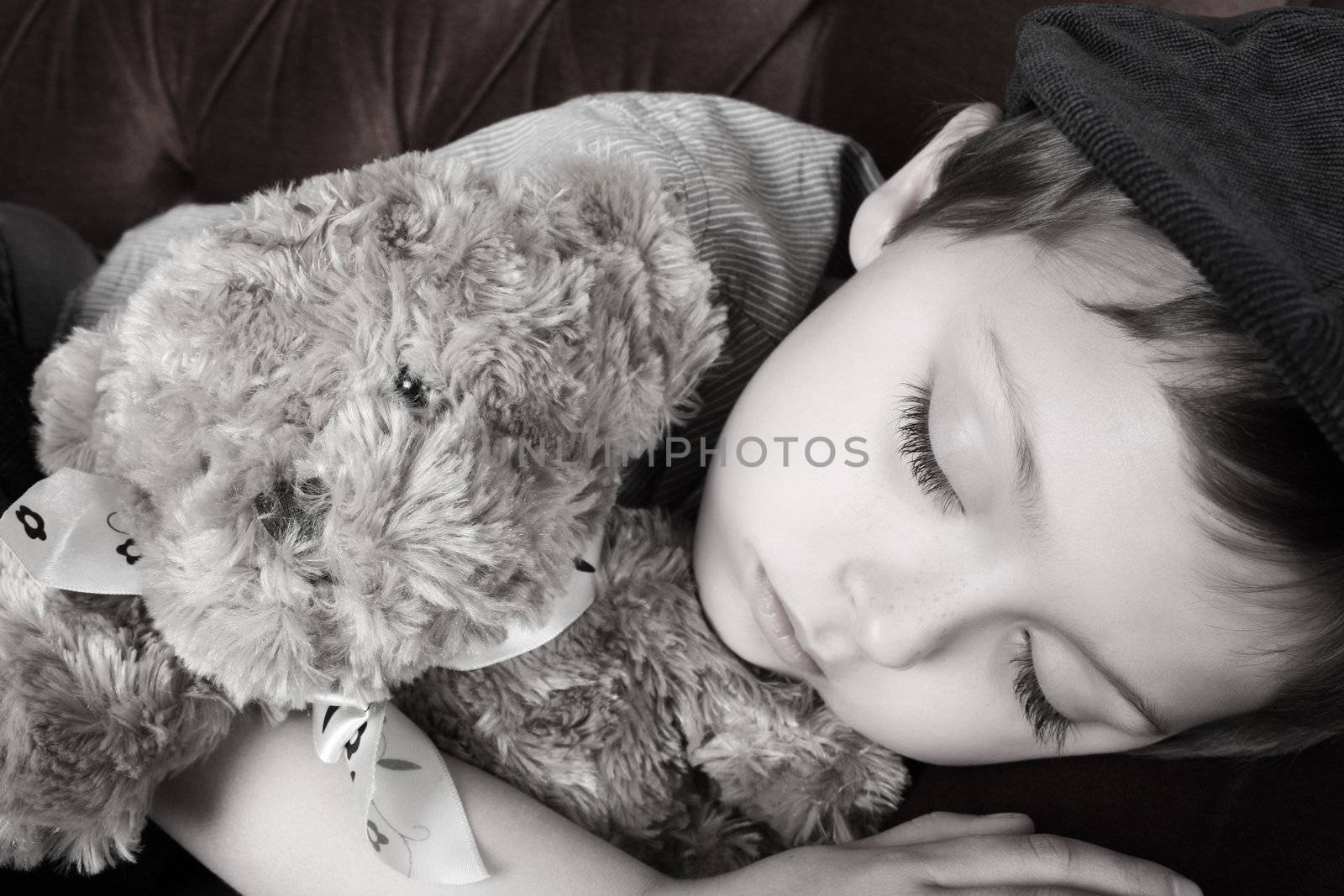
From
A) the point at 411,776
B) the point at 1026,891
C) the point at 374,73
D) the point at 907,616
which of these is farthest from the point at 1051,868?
the point at 374,73

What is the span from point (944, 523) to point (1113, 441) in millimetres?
97

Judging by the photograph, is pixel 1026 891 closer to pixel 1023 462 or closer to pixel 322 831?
pixel 1023 462

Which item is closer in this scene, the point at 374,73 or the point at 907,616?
the point at 907,616

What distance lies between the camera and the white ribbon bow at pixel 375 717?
1.50 feet

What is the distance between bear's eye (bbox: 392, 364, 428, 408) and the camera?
432mm

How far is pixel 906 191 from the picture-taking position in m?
0.71

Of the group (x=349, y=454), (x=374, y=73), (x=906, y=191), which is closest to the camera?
(x=349, y=454)

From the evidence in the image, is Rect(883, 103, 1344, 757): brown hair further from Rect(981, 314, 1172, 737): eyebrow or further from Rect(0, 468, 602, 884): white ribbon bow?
Rect(0, 468, 602, 884): white ribbon bow

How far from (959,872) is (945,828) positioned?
50mm

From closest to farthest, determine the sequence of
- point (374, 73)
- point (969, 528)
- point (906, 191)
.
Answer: point (969, 528)
point (906, 191)
point (374, 73)

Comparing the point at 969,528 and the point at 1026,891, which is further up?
the point at 969,528

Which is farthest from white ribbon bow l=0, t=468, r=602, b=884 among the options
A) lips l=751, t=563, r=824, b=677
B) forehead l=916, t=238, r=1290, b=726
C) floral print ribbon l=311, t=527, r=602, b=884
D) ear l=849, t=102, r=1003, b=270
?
ear l=849, t=102, r=1003, b=270

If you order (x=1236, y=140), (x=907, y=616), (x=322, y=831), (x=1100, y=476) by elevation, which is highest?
(x=1236, y=140)

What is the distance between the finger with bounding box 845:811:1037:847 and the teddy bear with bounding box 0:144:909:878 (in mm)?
192
